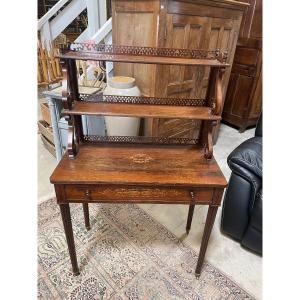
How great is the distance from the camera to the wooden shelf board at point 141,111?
109 cm

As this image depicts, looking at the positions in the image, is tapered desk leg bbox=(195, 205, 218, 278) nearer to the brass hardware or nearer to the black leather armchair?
the black leather armchair

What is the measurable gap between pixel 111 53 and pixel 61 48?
230 millimetres

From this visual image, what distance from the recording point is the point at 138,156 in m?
1.20

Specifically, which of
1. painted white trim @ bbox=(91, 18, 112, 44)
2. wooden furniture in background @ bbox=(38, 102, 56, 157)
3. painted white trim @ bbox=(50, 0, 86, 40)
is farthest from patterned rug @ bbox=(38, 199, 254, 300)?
painted white trim @ bbox=(50, 0, 86, 40)

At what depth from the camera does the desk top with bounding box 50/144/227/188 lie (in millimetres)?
1018

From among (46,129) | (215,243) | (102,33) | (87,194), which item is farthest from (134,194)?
(102,33)

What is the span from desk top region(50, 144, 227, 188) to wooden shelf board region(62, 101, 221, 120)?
22 cm

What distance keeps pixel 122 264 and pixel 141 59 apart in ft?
3.82

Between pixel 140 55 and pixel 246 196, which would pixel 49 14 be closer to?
pixel 140 55

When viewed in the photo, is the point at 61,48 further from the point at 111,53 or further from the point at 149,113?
the point at 149,113

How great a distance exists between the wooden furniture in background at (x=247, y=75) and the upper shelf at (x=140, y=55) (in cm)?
184

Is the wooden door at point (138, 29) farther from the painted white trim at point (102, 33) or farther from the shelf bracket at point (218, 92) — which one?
the shelf bracket at point (218, 92)

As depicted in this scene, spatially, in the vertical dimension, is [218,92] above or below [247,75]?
above

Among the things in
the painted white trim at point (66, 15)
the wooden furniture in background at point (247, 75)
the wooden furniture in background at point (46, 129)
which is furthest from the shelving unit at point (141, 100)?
the painted white trim at point (66, 15)
